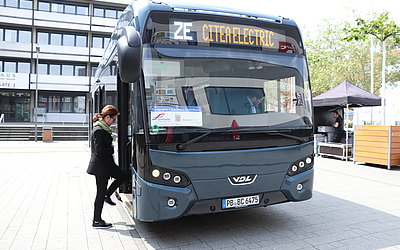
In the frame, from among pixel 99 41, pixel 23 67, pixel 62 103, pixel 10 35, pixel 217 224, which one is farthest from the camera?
pixel 99 41

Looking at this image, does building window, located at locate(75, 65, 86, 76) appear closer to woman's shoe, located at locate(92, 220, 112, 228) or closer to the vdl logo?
woman's shoe, located at locate(92, 220, 112, 228)

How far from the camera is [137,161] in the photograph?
12.8 ft

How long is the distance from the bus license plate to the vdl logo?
0.64 feet

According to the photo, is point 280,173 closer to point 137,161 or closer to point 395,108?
point 137,161

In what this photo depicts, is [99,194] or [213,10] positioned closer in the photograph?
[213,10]

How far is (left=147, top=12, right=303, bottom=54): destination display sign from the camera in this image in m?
3.90

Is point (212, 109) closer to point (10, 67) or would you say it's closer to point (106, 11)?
point (10, 67)

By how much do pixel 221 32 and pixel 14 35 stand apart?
34647 mm

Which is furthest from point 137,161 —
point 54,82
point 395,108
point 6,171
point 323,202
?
point 54,82

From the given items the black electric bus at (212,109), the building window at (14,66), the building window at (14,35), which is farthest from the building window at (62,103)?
the black electric bus at (212,109)

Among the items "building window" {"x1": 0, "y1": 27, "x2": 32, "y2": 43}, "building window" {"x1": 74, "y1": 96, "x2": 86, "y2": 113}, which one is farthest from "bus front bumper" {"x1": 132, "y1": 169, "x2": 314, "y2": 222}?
"building window" {"x1": 0, "y1": 27, "x2": 32, "y2": 43}

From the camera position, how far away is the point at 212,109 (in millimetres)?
3967

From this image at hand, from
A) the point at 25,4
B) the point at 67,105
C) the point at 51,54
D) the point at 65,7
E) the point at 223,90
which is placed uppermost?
the point at 65,7

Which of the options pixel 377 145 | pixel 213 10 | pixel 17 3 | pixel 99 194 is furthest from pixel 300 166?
pixel 17 3
